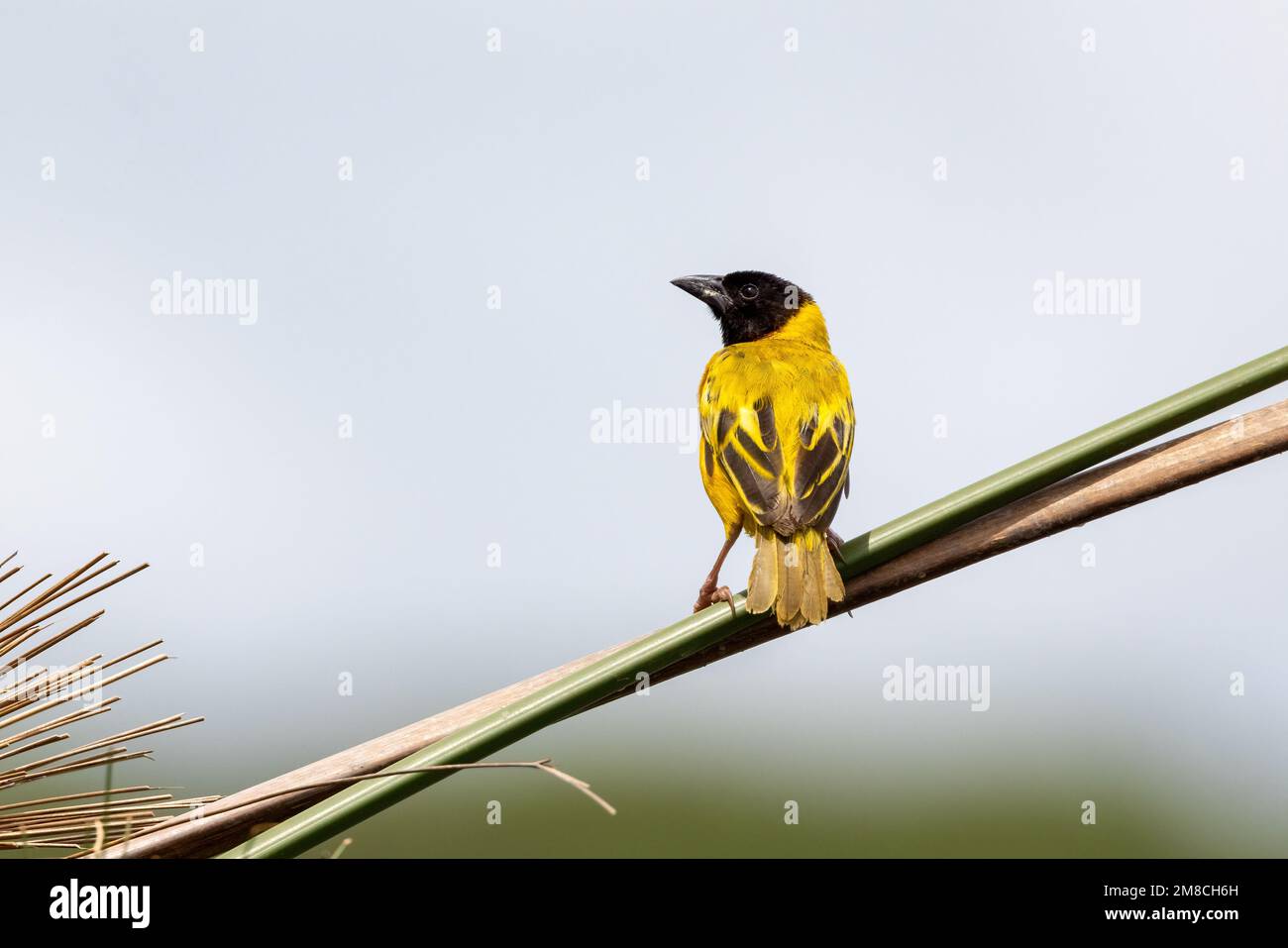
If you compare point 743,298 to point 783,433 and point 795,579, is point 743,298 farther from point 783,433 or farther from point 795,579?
point 795,579

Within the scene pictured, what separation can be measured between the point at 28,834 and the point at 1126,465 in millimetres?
1581

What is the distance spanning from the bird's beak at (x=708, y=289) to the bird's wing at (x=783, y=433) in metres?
1.38

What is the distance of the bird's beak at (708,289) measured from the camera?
5891 millimetres

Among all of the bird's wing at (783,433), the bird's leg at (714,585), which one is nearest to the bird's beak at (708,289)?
the bird's wing at (783,433)

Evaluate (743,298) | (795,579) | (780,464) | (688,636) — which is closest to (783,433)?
(780,464)

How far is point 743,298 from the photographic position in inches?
232

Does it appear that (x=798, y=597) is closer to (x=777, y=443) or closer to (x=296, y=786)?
(x=777, y=443)

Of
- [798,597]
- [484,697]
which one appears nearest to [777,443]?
[798,597]

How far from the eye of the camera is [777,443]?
3766mm

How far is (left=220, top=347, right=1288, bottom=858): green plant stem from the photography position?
4.44 ft

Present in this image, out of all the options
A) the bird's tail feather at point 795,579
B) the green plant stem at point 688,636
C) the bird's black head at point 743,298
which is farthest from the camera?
the bird's black head at point 743,298

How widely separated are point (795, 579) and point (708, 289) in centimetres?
325

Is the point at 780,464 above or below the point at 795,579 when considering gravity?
above

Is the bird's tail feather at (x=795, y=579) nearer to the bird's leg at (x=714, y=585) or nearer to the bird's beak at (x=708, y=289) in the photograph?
the bird's leg at (x=714, y=585)
